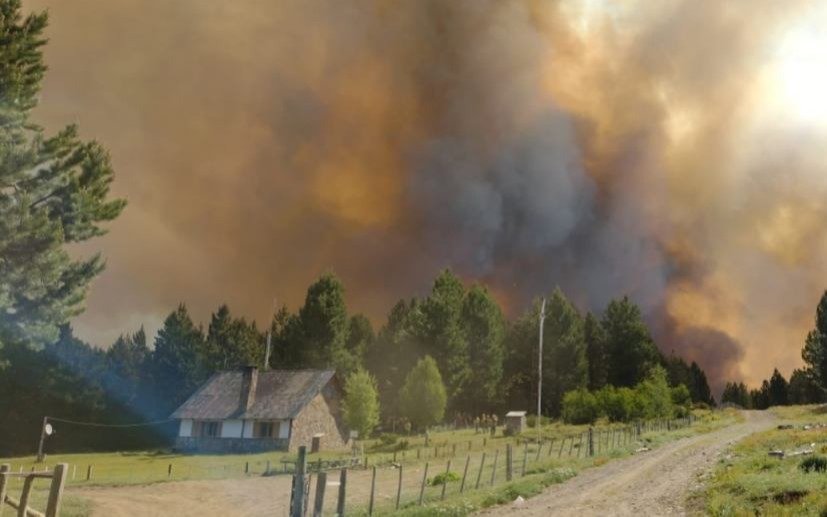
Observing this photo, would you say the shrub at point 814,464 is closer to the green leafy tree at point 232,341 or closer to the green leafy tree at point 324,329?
the green leafy tree at point 324,329

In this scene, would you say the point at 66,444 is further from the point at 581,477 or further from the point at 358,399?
the point at 581,477

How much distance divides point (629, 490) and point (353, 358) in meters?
71.0

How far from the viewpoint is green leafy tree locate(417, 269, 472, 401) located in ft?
309

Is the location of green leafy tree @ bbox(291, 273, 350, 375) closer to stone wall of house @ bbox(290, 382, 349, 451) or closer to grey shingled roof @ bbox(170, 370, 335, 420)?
grey shingled roof @ bbox(170, 370, 335, 420)

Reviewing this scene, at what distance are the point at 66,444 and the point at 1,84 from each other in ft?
211

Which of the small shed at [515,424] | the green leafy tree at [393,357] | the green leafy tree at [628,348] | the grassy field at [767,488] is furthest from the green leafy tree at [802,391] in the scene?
the grassy field at [767,488]

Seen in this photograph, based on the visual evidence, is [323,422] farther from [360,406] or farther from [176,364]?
[176,364]

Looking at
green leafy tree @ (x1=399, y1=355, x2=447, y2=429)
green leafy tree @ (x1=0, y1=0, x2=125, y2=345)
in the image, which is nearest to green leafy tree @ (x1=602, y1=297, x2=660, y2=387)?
green leafy tree @ (x1=399, y1=355, x2=447, y2=429)

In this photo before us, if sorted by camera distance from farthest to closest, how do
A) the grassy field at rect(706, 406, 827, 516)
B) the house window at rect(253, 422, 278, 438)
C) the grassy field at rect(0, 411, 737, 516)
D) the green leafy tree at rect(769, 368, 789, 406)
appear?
the green leafy tree at rect(769, 368, 789, 406)
the house window at rect(253, 422, 278, 438)
the grassy field at rect(0, 411, 737, 516)
the grassy field at rect(706, 406, 827, 516)

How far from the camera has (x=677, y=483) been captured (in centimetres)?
3011

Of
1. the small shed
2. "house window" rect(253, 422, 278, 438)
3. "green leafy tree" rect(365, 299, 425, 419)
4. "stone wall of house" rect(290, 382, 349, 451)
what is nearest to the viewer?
"stone wall of house" rect(290, 382, 349, 451)

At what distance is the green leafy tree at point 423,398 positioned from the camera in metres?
72.1

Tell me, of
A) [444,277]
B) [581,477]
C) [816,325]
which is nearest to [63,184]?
[581,477]

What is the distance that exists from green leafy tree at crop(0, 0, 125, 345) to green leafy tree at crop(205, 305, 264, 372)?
80.0m
